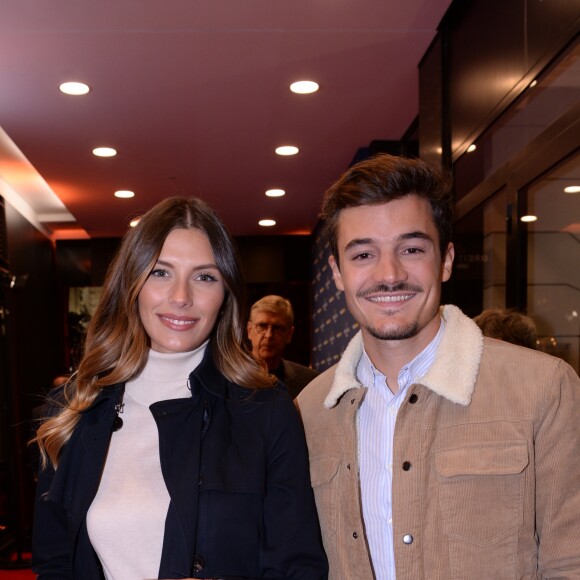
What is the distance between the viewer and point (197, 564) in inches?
75.1

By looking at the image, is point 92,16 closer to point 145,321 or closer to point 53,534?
point 145,321

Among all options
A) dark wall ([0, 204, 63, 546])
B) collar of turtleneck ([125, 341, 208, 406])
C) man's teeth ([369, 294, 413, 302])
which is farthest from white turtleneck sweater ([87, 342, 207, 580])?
dark wall ([0, 204, 63, 546])

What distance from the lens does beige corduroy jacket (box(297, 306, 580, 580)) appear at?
1.75m

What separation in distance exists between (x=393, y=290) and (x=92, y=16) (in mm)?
2826

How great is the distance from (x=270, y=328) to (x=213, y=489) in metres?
3.04

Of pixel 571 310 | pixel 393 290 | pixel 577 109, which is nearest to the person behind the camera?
pixel 393 290

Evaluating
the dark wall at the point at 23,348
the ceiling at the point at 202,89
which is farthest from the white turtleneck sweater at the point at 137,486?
the dark wall at the point at 23,348

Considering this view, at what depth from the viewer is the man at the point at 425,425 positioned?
177 centimetres

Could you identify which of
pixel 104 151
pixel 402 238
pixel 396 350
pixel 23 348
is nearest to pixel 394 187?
pixel 402 238

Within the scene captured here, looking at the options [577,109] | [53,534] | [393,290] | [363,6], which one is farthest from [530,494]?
[363,6]

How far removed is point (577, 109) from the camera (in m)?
2.70

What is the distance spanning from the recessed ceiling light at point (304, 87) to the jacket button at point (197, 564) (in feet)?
12.2

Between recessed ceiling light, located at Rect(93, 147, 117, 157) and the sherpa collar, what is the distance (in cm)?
491

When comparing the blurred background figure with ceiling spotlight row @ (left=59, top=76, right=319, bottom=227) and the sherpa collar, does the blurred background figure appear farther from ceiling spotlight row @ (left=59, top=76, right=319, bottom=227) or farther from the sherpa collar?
ceiling spotlight row @ (left=59, top=76, right=319, bottom=227)
